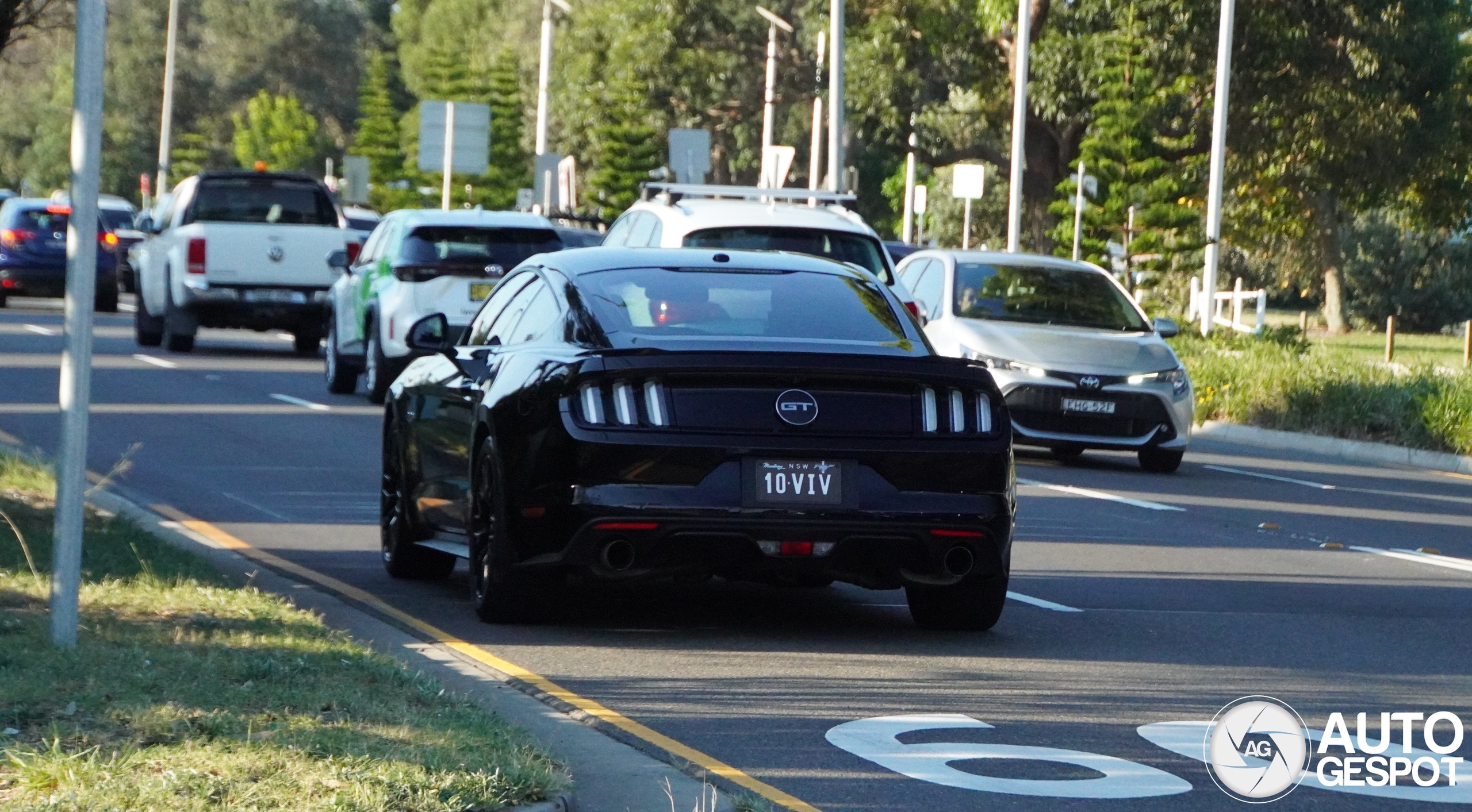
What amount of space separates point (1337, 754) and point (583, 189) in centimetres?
7981

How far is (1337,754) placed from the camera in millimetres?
6965

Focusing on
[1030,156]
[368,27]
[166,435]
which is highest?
[368,27]

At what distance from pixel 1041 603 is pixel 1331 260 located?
163ft

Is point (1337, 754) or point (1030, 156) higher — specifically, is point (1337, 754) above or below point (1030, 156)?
below

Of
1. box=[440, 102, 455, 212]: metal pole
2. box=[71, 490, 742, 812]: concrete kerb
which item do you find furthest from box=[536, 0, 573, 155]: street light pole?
box=[71, 490, 742, 812]: concrete kerb

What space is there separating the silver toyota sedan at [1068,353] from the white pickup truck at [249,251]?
8947 mm

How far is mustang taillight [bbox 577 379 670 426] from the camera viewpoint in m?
8.47

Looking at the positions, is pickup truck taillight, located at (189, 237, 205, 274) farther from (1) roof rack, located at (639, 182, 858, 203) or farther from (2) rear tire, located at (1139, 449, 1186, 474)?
(2) rear tire, located at (1139, 449, 1186, 474)

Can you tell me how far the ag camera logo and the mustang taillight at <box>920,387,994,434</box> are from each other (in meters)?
1.49

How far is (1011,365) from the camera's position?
1778 centimetres

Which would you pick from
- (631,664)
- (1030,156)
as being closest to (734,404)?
(631,664)

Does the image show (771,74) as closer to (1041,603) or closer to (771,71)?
(771,71)

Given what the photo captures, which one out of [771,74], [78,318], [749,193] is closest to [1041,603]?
[78,318]

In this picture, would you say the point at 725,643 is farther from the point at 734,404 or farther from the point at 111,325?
the point at 111,325
